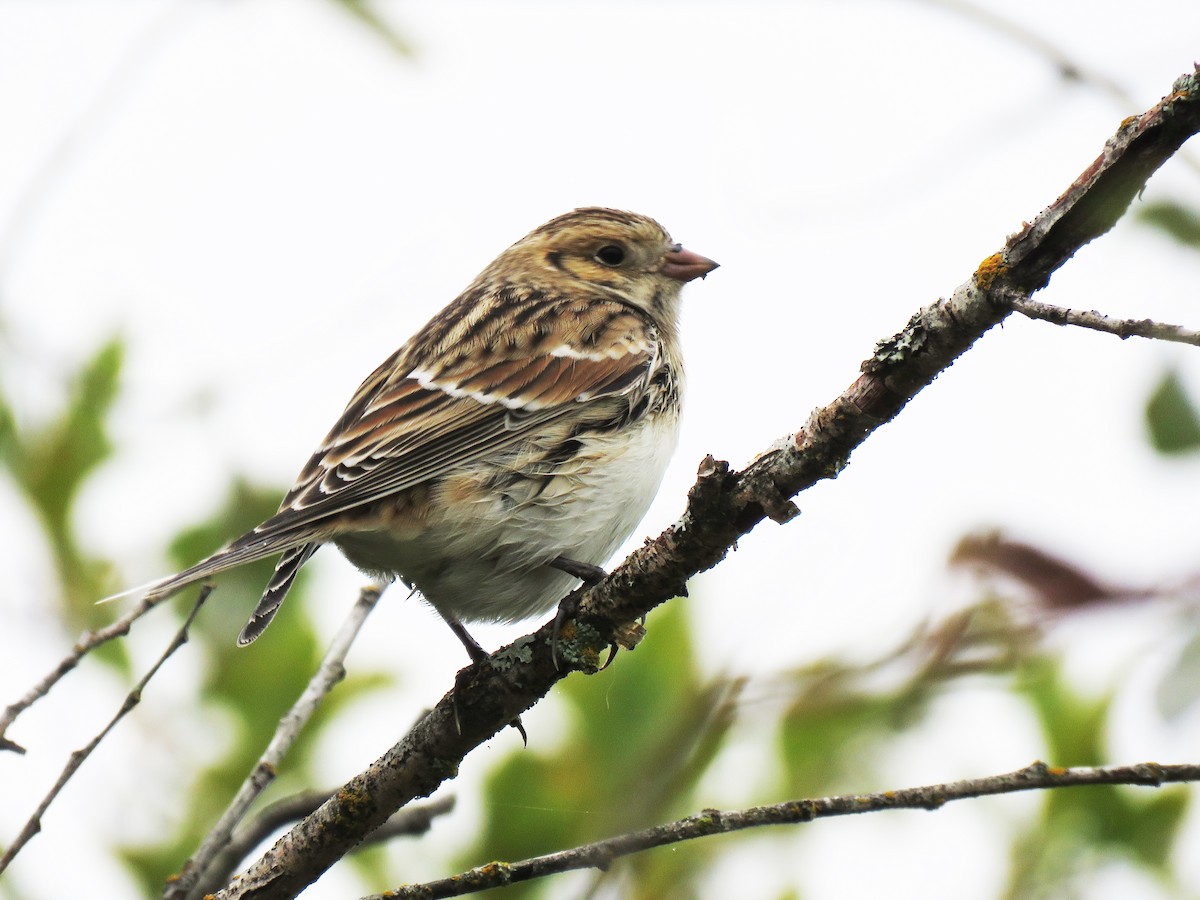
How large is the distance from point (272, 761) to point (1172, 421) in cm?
239

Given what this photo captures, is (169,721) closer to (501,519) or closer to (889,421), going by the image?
(501,519)

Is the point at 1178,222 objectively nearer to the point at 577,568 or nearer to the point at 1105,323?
the point at 1105,323

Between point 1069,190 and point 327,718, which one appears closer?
point 1069,190

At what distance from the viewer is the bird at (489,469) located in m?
4.49

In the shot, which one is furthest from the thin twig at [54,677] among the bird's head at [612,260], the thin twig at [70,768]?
the bird's head at [612,260]

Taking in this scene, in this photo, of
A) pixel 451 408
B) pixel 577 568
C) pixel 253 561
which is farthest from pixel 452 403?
pixel 253 561

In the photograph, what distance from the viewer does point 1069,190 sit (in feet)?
8.36

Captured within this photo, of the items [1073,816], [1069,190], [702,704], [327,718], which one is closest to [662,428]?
[327,718]

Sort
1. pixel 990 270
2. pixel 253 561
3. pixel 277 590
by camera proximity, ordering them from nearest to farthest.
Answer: pixel 990 270
pixel 253 561
pixel 277 590

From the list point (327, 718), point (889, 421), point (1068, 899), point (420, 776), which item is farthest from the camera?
point (327, 718)

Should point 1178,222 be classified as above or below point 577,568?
below

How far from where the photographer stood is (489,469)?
4656 millimetres

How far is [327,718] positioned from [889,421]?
8.73ft

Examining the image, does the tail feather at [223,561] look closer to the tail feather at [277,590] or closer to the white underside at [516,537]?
the tail feather at [277,590]
